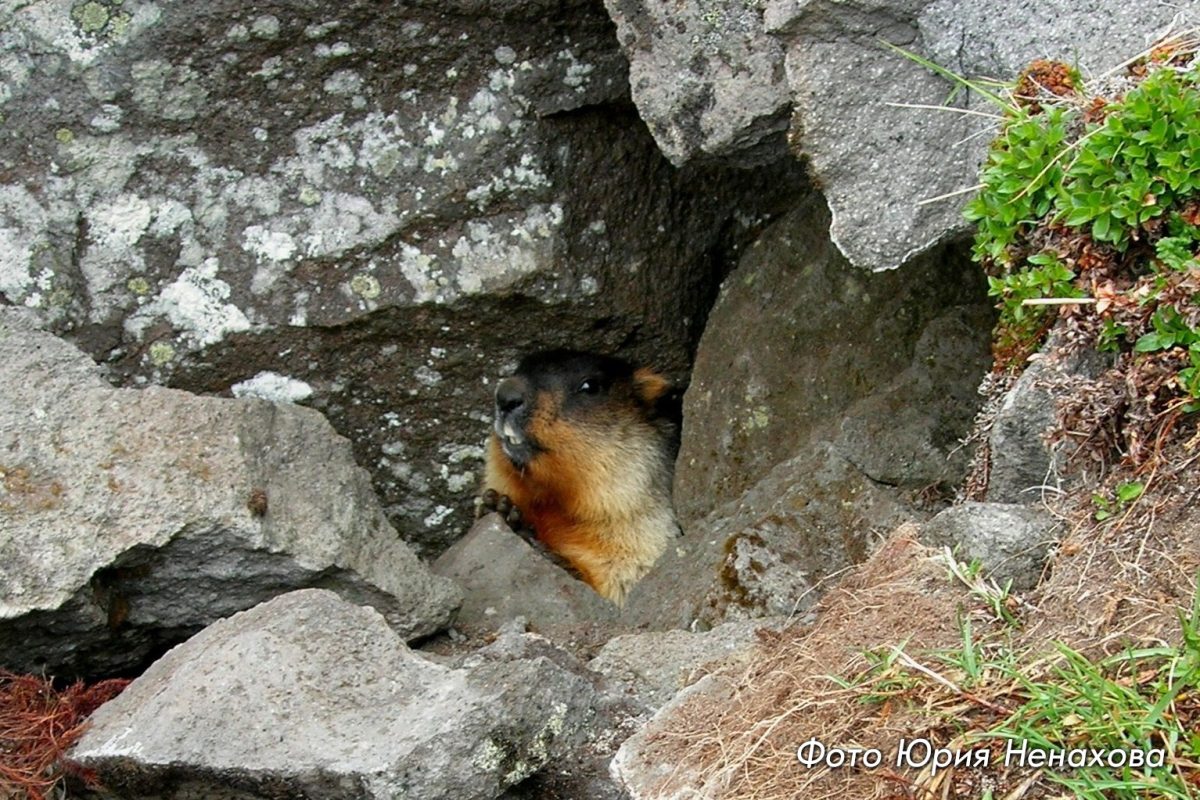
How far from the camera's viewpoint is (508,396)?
643 centimetres

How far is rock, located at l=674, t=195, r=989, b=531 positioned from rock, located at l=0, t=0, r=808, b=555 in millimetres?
439

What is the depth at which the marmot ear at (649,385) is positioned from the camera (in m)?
6.83

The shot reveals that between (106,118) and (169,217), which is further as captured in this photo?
(169,217)

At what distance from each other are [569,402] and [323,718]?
2937 millimetres

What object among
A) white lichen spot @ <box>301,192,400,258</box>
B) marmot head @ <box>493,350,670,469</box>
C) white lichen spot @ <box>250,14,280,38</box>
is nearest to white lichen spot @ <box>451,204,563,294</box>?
white lichen spot @ <box>301,192,400,258</box>

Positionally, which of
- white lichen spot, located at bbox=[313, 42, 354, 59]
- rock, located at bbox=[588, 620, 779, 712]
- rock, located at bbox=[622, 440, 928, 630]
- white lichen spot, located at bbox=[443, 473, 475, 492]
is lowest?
rock, located at bbox=[622, 440, 928, 630]

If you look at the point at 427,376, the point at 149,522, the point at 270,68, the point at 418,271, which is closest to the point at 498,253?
the point at 418,271

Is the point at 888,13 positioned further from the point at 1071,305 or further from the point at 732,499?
the point at 732,499

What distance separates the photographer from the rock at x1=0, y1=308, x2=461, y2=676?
495 cm

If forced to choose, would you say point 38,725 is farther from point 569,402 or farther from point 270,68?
point 569,402

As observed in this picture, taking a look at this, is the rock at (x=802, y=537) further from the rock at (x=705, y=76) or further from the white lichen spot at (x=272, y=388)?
the white lichen spot at (x=272, y=388)

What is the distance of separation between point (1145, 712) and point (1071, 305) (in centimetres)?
130

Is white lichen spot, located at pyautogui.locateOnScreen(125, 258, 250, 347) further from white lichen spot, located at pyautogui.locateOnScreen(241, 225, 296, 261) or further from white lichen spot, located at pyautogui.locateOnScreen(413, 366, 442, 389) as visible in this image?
white lichen spot, located at pyautogui.locateOnScreen(413, 366, 442, 389)

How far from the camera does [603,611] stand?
20.0 ft
